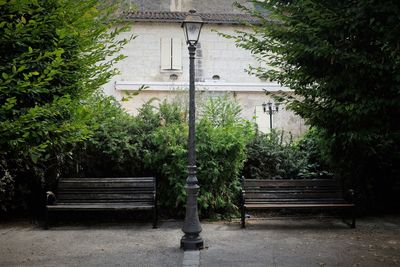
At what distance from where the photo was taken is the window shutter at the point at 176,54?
18.9 metres

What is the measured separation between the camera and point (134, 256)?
6.03 m

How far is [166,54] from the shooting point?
19.0 m

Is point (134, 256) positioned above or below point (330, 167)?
below

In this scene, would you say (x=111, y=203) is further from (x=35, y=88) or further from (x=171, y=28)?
(x=171, y=28)

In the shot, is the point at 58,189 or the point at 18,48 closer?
the point at 18,48

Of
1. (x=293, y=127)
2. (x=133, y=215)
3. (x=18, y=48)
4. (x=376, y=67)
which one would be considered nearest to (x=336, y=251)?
(x=376, y=67)

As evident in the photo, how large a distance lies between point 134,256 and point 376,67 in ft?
14.4

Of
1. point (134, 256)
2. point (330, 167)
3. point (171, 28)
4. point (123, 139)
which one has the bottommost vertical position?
point (134, 256)

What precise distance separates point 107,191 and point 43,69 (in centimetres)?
417

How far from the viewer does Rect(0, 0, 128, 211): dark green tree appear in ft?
13.4

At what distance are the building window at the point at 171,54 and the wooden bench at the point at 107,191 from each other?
1126 cm

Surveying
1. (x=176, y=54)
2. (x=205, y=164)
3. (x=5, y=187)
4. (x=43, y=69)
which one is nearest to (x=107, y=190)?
(x=5, y=187)

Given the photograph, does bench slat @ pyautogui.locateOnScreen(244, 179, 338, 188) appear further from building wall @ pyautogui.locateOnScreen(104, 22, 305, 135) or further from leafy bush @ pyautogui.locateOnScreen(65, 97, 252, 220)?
building wall @ pyautogui.locateOnScreen(104, 22, 305, 135)

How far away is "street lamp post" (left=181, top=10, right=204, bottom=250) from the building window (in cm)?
1231
